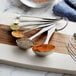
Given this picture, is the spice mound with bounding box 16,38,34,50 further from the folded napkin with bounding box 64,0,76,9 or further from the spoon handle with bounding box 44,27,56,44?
the folded napkin with bounding box 64,0,76,9

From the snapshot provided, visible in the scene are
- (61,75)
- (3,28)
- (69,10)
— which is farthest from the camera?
(69,10)

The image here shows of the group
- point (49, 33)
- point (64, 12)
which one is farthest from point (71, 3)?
point (49, 33)

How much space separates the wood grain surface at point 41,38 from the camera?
26.1 inches

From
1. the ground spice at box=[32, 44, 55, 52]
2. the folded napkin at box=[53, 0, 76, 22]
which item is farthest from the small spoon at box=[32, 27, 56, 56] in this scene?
the folded napkin at box=[53, 0, 76, 22]

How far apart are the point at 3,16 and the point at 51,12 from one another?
20 cm

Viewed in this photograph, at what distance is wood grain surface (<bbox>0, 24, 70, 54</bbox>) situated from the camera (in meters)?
0.66

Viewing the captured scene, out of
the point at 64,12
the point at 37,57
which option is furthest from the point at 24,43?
the point at 64,12

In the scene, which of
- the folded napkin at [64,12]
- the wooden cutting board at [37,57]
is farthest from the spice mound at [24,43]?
the folded napkin at [64,12]

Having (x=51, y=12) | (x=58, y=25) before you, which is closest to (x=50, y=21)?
(x=58, y=25)

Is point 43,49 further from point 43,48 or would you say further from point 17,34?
point 17,34

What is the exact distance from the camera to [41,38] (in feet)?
2.28

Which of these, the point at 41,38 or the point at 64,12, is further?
the point at 64,12

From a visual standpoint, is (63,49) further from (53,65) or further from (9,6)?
(9,6)

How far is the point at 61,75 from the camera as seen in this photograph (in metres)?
0.59
